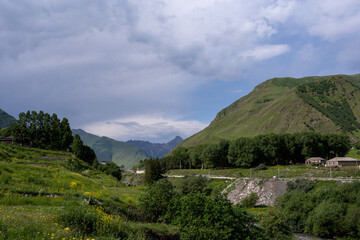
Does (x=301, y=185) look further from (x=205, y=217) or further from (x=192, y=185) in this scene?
(x=205, y=217)

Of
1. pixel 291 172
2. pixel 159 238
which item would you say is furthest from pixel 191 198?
pixel 291 172

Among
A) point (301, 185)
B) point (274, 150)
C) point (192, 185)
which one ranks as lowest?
point (192, 185)

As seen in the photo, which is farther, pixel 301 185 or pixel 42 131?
pixel 42 131

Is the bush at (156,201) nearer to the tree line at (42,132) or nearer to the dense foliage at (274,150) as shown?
the tree line at (42,132)

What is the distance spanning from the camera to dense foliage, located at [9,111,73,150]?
9281cm

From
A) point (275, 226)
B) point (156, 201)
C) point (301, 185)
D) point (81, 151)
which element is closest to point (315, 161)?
point (301, 185)

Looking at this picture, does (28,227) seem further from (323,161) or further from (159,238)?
(323,161)

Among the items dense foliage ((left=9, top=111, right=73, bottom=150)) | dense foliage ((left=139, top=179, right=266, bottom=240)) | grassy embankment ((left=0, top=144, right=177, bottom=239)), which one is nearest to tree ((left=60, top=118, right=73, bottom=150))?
dense foliage ((left=9, top=111, right=73, bottom=150))

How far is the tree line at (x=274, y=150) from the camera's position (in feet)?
392

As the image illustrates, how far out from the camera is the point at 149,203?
2736cm

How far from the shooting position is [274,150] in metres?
119

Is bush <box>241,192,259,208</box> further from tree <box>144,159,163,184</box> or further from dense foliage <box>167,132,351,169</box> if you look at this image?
dense foliage <box>167,132,351,169</box>

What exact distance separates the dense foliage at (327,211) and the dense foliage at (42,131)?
8432 centimetres

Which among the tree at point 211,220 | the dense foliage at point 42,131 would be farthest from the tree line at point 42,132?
the tree at point 211,220
